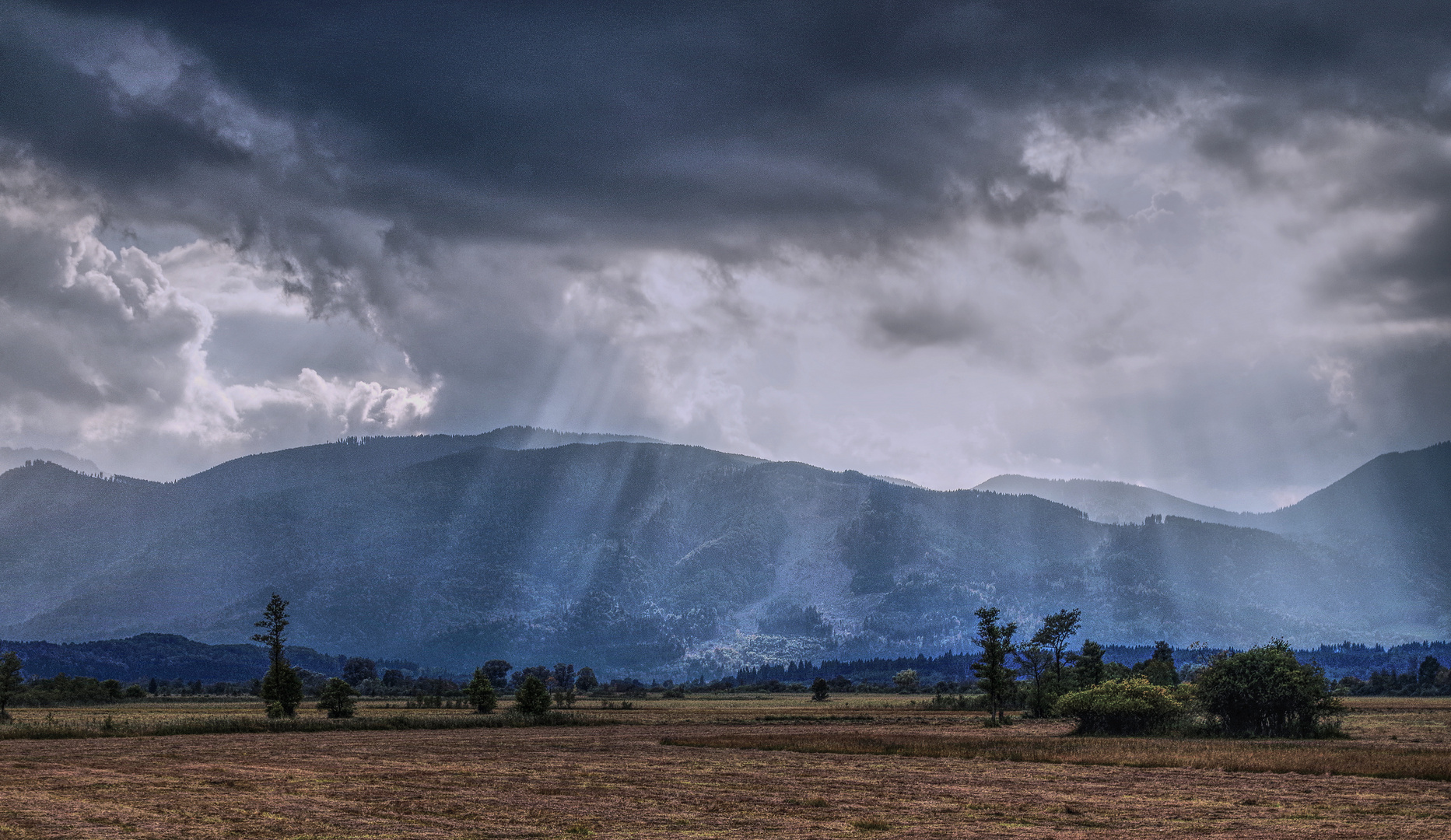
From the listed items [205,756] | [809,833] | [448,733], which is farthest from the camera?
[448,733]

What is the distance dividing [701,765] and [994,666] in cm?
7000

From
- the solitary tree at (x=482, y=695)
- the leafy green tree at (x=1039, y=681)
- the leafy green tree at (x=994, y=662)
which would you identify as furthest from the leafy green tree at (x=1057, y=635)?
the solitary tree at (x=482, y=695)

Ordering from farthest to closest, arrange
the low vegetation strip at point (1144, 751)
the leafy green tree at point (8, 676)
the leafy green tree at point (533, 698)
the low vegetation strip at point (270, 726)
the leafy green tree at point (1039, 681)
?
the leafy green tree at point (1039, 681) < the leafy green tree at point (8, 676) < the leafy green tree at point (533, 698) < the low vegetation strip at point (270, 726) < the low vegetation strip at point (1144, 751)

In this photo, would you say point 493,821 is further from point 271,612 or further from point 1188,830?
point 271,612

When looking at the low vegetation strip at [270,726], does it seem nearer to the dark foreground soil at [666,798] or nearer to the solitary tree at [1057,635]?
the dark foreground soil at [666,798]

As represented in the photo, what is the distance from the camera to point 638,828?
34781 mm

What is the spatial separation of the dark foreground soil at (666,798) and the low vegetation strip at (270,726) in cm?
2196

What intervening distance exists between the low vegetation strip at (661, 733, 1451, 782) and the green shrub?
15.8 feet

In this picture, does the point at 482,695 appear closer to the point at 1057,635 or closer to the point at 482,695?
the point at 482,695

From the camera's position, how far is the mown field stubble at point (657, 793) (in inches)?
1377

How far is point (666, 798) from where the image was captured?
1673 inches

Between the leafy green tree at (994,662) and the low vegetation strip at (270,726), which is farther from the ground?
the leafy green tree at (994,662)

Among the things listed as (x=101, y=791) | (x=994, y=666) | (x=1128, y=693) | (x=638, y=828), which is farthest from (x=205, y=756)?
(x=994, y=666)

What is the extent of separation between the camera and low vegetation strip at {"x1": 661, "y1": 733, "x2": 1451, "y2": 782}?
53.8m
